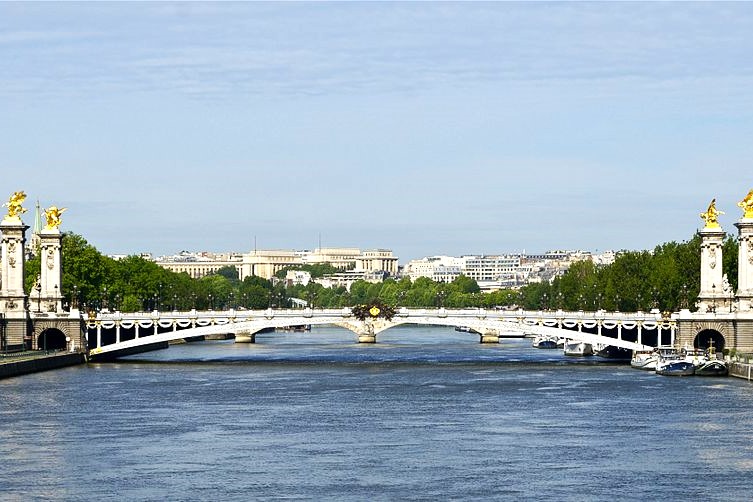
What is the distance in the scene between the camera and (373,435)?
193 feet

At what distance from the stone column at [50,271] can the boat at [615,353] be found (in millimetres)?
29005

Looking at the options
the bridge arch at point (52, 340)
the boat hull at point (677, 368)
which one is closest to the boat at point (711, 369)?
the boat hull at point (677, 368)

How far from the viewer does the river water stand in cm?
4825

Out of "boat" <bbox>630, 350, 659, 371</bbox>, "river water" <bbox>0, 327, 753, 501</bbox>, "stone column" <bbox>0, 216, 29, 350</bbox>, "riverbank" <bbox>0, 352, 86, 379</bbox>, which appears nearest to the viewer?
"river water" <bbox>0, 327, 753, 501</bbox>

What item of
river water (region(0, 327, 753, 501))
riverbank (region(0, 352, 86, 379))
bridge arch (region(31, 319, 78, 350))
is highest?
bridge arch (region(31, 319, 78, 350))

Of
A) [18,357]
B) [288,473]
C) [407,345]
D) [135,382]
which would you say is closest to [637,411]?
[288,473]

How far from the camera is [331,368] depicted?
304 feet

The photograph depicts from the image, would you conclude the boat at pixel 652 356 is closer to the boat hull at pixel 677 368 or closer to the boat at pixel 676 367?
the boat at pixel 676 367

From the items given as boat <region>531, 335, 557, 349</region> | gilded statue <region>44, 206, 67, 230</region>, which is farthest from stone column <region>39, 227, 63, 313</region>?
boat <region>531, 335, 557, 349</region>

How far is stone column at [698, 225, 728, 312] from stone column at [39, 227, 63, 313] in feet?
103

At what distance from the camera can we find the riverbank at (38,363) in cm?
8050

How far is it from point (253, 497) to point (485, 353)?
68257 millimetres

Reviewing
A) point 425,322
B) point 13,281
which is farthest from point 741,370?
point 13,281

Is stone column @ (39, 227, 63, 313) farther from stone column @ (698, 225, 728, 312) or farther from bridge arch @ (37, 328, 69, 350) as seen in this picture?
stone column @ (698, 225, 728, 312)
